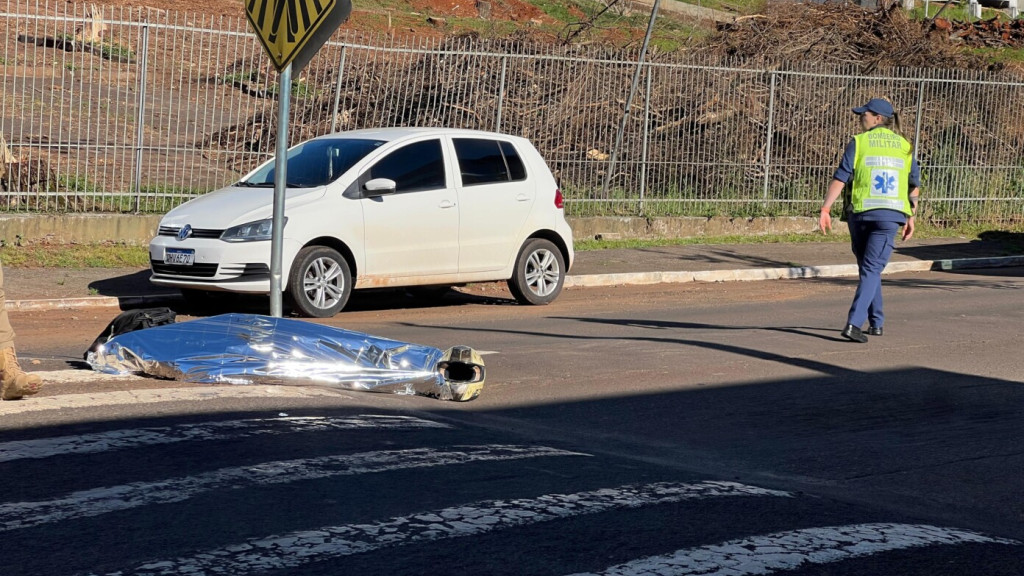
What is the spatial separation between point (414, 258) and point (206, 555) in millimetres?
8344

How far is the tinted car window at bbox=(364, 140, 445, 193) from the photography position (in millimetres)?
12742

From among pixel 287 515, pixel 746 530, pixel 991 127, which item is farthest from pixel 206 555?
Answer: pixel 991 127

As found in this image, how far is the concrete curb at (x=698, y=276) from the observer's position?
1255 centimetres

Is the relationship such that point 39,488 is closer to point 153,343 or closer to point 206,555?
point 206,555

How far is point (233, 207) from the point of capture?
12141mm

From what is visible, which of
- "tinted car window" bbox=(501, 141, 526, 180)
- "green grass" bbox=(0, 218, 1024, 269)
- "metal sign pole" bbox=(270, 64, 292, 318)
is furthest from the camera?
"green grass" bbox=(0, 218, 1024, 269)

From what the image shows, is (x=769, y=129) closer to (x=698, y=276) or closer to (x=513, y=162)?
(x=698, y=276)

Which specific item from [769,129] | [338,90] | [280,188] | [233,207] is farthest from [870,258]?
[769,129]

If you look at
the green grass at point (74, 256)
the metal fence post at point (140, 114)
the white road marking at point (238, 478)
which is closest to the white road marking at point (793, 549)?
the white road marking at point (238, 478)

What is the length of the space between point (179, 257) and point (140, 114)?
4693mm

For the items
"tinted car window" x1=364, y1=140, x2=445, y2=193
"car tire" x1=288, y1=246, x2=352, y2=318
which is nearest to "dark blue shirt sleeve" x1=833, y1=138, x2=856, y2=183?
"tinted car window" x1=364, y1=140, x2=445, y2=193

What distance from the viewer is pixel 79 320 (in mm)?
11898

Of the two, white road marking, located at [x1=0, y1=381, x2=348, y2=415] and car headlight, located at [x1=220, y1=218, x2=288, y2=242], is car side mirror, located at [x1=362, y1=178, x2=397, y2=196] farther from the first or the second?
white road marking, located at [x1=0, y1=381, x2=348, y2=415]

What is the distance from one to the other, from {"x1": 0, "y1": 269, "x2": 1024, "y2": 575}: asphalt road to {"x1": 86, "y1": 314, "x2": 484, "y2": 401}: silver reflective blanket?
184 millimetres
